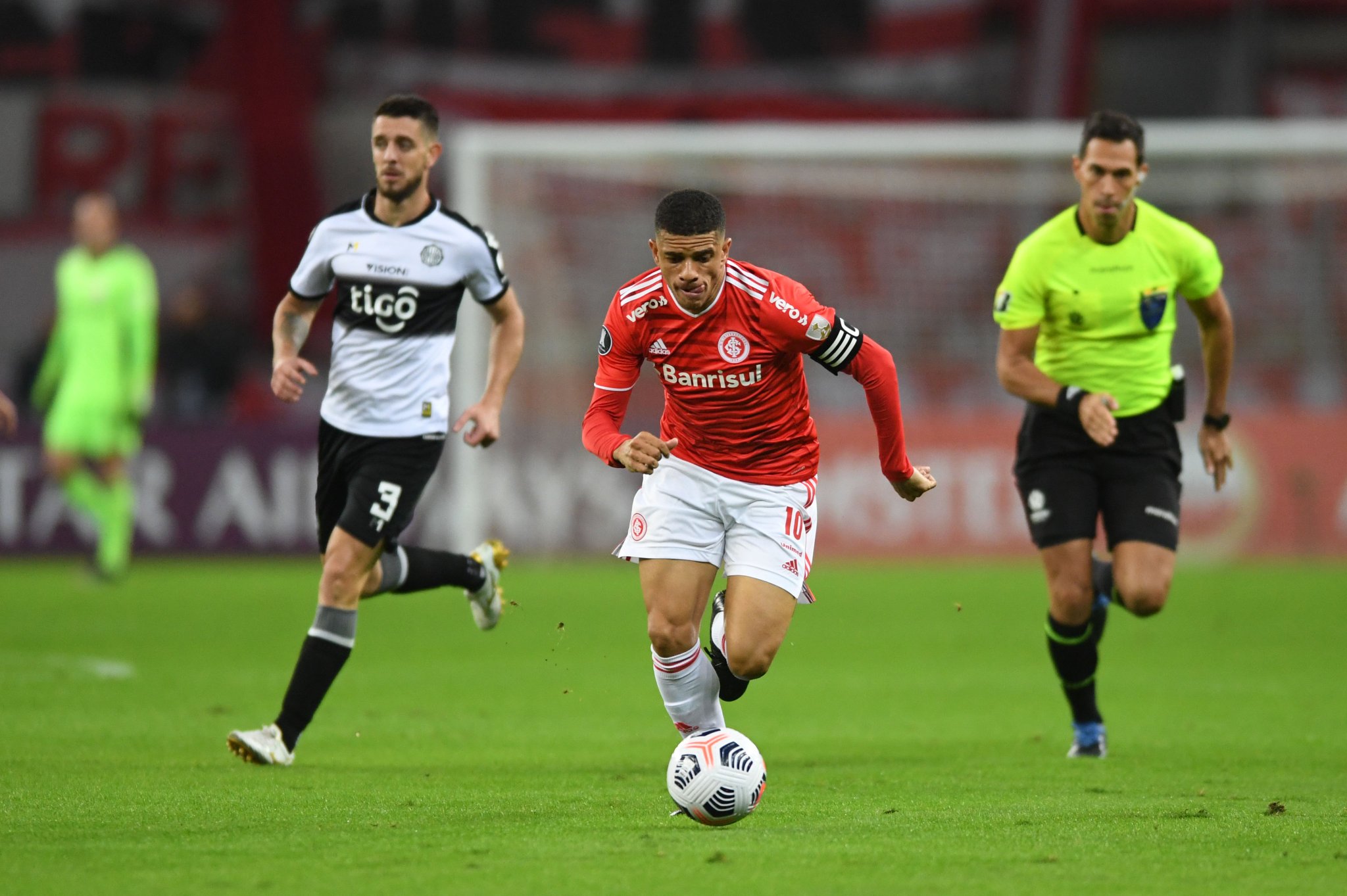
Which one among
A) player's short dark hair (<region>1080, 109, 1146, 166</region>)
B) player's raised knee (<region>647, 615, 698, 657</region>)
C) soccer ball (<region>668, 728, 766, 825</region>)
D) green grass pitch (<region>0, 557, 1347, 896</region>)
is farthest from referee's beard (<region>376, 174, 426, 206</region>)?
soccer ball (<region>668, 728, 766, 825</region>)

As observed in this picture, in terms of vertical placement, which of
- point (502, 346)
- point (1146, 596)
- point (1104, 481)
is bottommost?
point (1146, 596)

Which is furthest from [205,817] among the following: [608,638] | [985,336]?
[985,336]

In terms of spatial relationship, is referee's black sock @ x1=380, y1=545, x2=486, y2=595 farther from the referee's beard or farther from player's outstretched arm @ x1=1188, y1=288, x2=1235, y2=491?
player's outstretched arm @ x1=1188, y1=288, x2=1235, y2=491

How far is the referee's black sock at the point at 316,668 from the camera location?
6.71 meters

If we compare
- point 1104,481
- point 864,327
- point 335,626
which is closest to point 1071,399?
point 1104,481

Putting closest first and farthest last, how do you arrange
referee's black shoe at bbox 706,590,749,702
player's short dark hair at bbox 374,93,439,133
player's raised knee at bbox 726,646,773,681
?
player's raised knee at bbox 726,646,773,681, referee's black shoe at bbox 706,590,749,702, player's short dark hair at bbox 374,93,439,133

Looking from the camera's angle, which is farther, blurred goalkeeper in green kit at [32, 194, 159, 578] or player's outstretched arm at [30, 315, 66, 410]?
player's outstretched arm at [30, 315, 66, 410]

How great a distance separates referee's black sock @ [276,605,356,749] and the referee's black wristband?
2.82 m

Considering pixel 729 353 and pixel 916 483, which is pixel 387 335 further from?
pixel 916 483

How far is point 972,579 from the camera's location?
51.9ft

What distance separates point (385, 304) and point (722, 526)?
1844 millimetres

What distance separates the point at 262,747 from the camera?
656 centimetres

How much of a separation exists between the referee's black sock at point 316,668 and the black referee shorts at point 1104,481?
268 centimetres

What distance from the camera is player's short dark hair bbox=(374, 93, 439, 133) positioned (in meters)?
7.09
